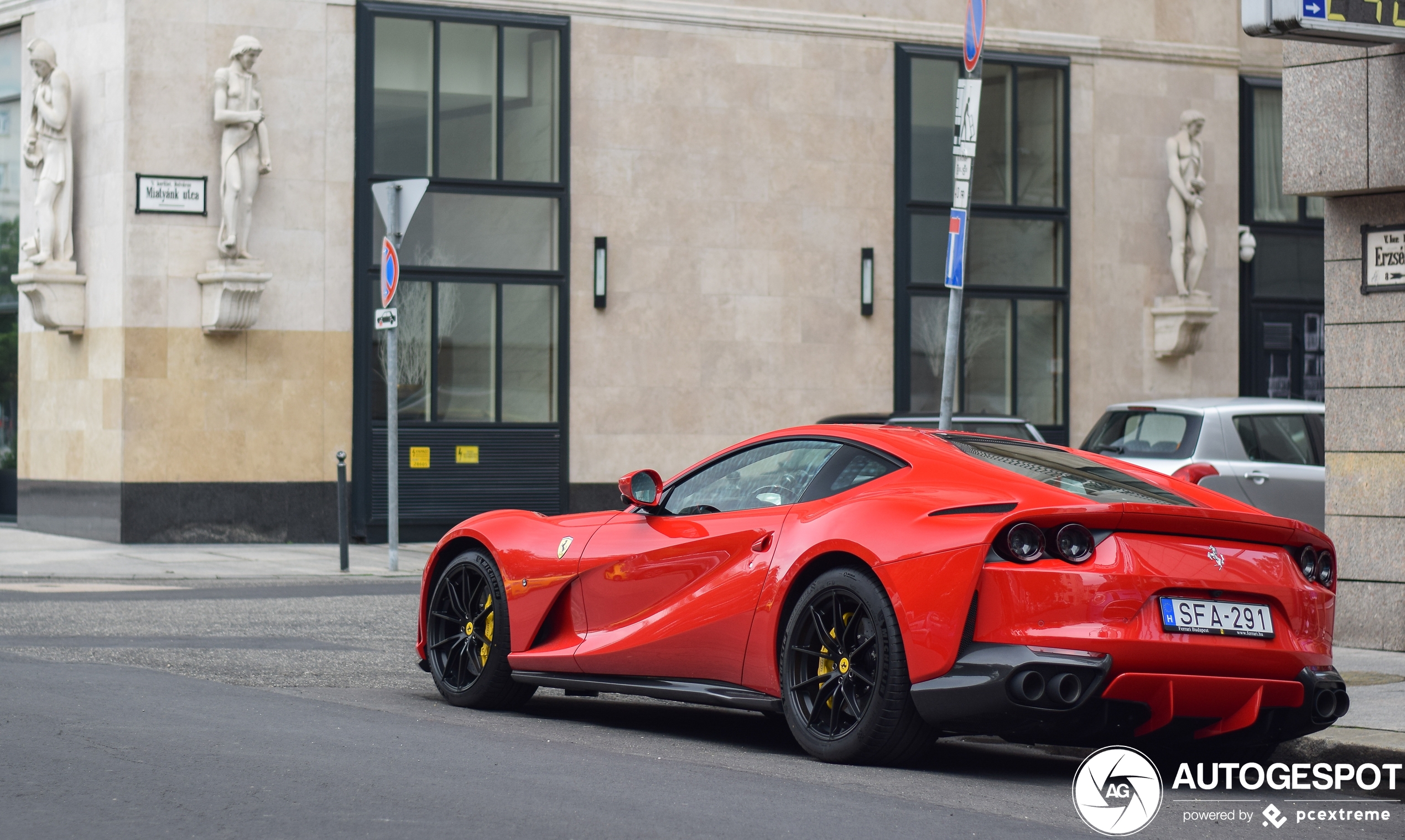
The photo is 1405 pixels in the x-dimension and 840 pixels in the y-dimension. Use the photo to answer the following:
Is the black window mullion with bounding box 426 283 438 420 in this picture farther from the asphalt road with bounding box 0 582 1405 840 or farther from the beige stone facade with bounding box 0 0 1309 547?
the asphalt road with bounding box 0 582 1405 840

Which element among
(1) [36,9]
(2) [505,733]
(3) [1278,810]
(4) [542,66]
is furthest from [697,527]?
(1) [36,9]

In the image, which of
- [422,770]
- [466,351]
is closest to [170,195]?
[466,351]

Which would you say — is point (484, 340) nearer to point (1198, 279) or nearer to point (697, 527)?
point (1198, 279)

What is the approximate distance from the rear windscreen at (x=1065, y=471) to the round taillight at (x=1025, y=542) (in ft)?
1.19

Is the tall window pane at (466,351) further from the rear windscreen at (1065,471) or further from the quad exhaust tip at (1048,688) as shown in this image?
the quad exhaust tip at (1048,688)

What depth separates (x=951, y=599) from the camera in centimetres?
594

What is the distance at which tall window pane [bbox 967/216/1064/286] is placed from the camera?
22.6 meters

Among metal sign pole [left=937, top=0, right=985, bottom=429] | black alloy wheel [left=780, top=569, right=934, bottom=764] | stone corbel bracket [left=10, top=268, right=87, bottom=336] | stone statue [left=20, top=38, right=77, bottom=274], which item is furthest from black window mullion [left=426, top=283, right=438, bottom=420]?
black alloy wheel [left=780, top=569, right=934, bottom=764]

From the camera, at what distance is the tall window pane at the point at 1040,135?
74.7ft

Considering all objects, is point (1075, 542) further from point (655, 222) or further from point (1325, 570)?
point (655, 222)

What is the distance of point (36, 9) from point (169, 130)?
8.95ft

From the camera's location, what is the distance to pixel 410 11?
19.9 m

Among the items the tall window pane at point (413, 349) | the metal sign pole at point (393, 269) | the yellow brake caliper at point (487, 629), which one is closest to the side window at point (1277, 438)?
the metal sign pole at point (393, 269)

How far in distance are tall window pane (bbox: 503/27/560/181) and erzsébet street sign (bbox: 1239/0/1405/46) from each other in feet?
39.1
